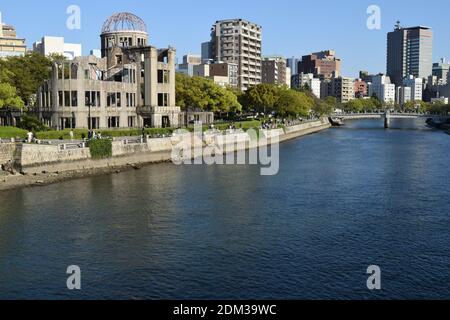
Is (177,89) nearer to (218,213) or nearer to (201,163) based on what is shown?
(201,163)

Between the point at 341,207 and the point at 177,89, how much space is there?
63297 mm

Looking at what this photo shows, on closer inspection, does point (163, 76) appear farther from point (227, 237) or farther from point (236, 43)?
point (236, 43)

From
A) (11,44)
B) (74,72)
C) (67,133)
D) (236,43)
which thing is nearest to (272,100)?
(74,72)

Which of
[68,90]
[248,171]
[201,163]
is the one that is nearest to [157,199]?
[248,171]

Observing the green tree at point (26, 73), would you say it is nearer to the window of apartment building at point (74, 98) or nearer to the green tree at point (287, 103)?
the window of apartment building at point (74, 98)

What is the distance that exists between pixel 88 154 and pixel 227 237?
1167 inches

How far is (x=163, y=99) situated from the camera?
289ft

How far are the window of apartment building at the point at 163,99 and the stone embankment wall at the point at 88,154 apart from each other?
12.4 m

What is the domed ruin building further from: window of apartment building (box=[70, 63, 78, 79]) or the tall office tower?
the tall office tower

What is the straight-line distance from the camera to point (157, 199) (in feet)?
146

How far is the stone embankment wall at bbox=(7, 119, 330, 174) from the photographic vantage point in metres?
51.9
